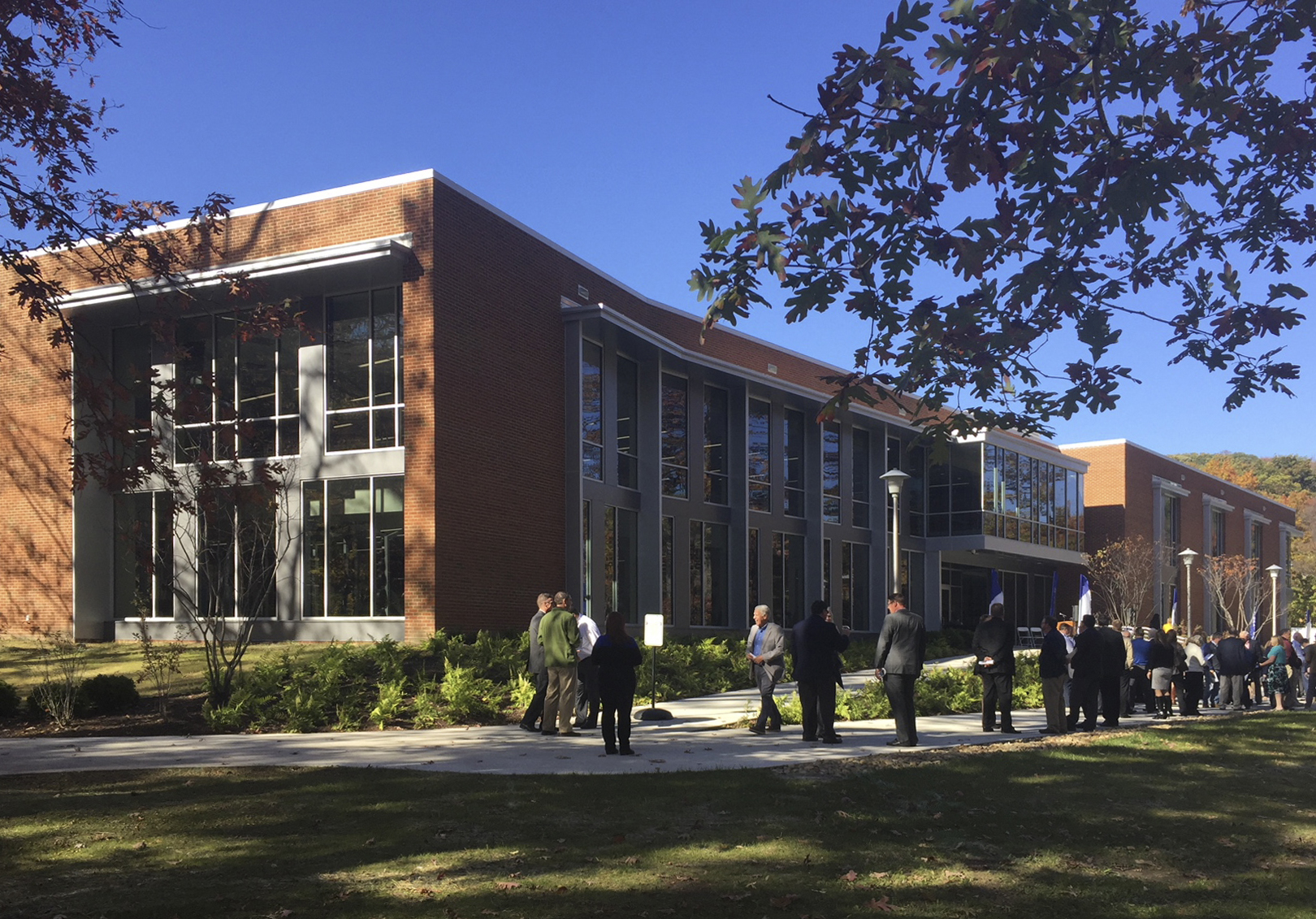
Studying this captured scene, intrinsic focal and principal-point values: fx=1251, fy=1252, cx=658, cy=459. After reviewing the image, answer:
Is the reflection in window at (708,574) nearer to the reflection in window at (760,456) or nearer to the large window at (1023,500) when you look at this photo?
the reflection in window at (760,456)

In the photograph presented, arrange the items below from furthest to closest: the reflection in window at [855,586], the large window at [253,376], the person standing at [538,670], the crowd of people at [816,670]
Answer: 1. the reflection in window at [855,586]
2. the large window at [253,376]
3. the person standing at [538,670]
4. the crowd of people at [816,670]

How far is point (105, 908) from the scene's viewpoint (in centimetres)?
698

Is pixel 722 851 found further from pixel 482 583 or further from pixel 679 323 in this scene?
pixel 679 323

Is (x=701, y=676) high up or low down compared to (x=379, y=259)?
down

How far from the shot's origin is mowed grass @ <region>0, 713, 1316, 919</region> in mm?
7188

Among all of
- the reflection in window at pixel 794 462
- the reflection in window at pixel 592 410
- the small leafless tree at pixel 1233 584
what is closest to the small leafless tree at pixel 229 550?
the reflection in window at pixel 592 410

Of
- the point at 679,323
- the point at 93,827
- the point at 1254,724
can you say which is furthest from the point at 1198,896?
the point at 679,323

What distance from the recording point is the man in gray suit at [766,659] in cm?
1559

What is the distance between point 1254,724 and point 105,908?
54.6ft

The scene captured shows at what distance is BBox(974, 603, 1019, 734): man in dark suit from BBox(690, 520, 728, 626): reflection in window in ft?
48.2

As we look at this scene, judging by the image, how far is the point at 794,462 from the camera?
1423 inches

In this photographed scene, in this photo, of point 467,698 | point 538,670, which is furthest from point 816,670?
point 467,698

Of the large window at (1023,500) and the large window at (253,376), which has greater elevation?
the large window at (253,376)

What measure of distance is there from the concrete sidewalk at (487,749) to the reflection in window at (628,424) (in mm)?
11717
